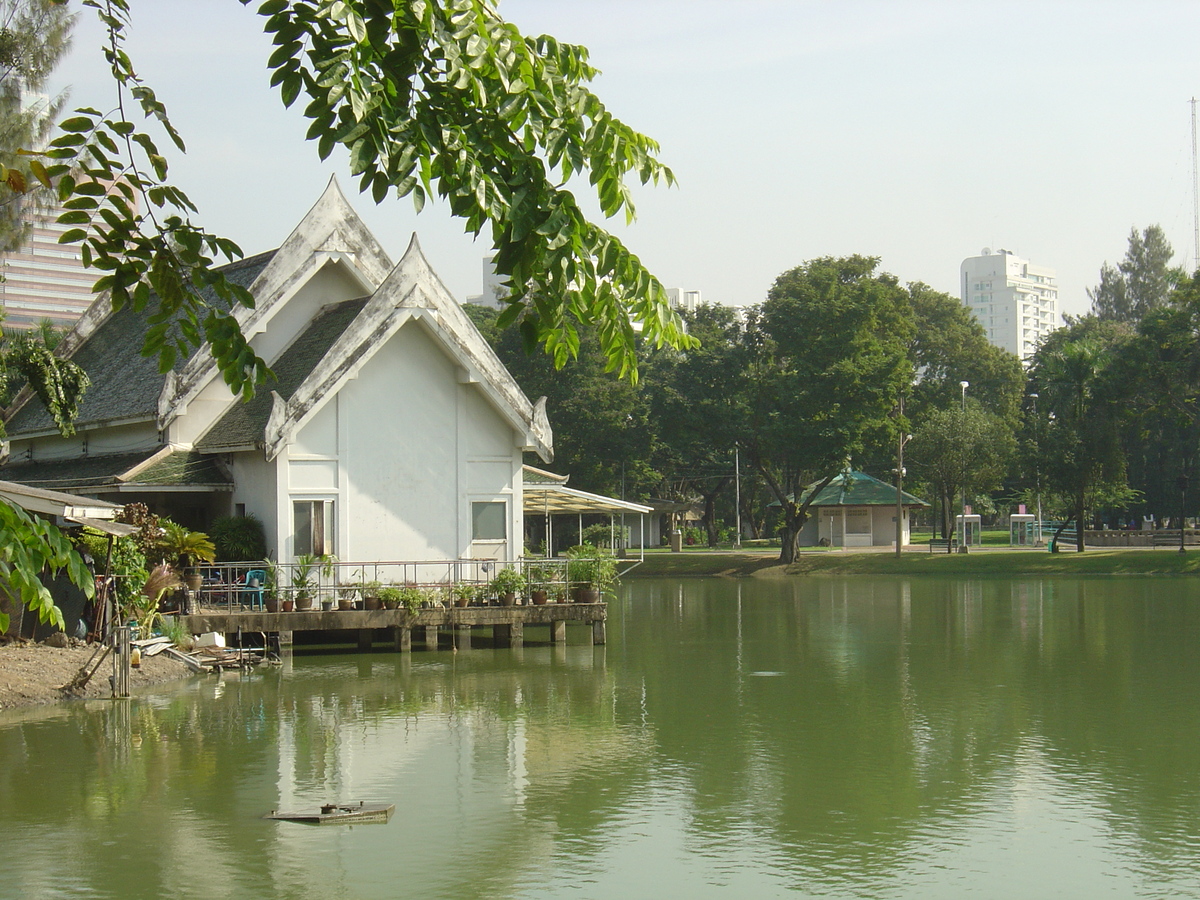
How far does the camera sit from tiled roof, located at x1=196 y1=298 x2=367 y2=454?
1026 inches

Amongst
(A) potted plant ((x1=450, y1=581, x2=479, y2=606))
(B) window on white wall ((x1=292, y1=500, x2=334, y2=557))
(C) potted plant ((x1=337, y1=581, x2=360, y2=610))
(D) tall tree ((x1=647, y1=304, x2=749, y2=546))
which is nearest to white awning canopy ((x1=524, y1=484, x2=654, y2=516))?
(A) potted plant ((x1=450, y1=581, x2=479, y2=606))

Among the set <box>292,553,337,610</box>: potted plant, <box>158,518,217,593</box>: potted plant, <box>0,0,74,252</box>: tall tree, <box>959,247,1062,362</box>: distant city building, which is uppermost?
<box>959,247,1062,362</box>: distant city building

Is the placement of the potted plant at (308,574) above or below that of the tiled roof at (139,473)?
below

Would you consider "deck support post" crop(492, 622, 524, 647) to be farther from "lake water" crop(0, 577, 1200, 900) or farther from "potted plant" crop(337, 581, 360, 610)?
"potted plant" crop(337, 581, 360, 610)

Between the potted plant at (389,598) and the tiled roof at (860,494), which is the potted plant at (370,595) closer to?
the potted plant at (389,598)

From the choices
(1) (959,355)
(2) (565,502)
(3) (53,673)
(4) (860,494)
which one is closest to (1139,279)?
(1) (959,355)

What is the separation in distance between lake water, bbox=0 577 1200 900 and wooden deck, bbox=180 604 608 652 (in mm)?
714

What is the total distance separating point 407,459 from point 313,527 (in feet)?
7.90

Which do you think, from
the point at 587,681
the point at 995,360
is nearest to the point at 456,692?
the point at 587,681

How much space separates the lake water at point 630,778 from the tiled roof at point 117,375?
24.3ft

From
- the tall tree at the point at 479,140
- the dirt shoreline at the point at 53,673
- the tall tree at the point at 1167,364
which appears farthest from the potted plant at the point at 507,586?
the tall tree at the point at 1167,364

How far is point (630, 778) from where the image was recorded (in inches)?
547

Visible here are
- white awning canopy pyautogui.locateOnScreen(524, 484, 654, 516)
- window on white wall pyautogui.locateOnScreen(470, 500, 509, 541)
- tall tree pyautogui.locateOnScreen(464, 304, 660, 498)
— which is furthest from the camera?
tall tree pyautogui.locateOnScreen(464, 304, 660, 498)

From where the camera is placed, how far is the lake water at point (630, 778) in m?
10.4
